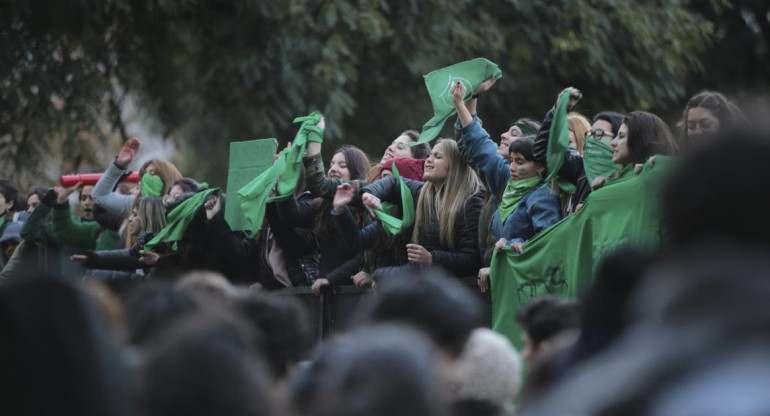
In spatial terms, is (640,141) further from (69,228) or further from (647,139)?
(69,228)

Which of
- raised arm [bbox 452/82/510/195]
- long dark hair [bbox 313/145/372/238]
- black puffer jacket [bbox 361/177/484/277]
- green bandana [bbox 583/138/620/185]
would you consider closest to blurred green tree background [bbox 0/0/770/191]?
long dark hair [bbox 313/145/372/238]

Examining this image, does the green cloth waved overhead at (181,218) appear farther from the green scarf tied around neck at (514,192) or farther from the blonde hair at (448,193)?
the green scarf tied around neck at (514,192)

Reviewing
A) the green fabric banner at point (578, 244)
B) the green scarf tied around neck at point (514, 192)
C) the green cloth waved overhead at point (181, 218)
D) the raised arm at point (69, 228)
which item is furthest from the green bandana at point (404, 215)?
the raised arm at point (69, 228)

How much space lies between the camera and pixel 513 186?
291 inches

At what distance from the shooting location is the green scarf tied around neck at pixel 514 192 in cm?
734

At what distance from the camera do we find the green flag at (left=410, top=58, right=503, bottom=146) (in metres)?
7.95

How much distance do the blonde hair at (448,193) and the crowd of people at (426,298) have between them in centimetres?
1

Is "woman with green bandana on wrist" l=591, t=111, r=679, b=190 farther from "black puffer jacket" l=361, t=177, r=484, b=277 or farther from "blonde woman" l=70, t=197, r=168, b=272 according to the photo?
"blonde woman" l=70, t=197, r=168, b=272

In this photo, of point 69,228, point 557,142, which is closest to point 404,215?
point 557,142

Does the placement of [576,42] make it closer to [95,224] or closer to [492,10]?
[492,10]

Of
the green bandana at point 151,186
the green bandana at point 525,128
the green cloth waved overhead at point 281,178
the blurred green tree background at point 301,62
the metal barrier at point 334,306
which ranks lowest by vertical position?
the metal barrier at point 334,306

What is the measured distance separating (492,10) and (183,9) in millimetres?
4671

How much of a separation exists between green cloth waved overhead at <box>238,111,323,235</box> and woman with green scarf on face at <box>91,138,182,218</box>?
174 centimetres

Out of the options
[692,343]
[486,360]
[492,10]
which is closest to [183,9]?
[492,10]
